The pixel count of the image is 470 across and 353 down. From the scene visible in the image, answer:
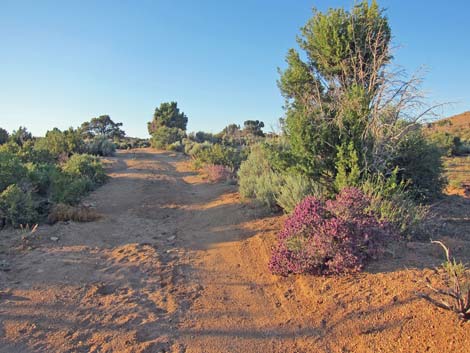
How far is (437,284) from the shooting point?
363cm

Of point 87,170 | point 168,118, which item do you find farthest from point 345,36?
point 168,118

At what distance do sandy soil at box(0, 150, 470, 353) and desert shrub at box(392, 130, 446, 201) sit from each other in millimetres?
1124

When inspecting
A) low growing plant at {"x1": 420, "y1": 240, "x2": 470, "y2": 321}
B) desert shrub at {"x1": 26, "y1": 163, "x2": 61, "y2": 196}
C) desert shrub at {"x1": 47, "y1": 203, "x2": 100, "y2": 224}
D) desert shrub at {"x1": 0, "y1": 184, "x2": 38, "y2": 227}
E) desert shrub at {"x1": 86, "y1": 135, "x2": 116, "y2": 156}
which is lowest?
low growing plant at {"x1": 420, "y1": 240, "x2": 470, "y2": 321}

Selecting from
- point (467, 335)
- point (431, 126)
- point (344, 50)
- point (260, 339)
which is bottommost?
point (260, 339)

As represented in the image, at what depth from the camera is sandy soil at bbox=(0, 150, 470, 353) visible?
10.8 feet

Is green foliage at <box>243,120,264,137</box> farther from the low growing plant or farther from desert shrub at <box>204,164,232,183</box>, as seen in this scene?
the low growing plant

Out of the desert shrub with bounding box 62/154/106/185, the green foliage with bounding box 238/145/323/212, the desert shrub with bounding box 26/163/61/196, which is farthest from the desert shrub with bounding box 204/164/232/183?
the desert shrub with bounding box 26/163/61/196

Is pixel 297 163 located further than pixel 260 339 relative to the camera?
Yes

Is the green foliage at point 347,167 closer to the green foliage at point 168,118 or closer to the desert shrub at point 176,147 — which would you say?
the desert shrub at point 176,147

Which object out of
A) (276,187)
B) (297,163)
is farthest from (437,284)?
(276,187)

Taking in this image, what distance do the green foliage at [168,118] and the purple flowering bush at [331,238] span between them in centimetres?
5566

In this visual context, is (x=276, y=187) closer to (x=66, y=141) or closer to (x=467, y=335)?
(x=467, y=335)

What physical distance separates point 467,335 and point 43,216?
7.72m

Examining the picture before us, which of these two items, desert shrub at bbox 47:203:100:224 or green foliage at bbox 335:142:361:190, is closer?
green foliage at bbox 335:142:361:190
